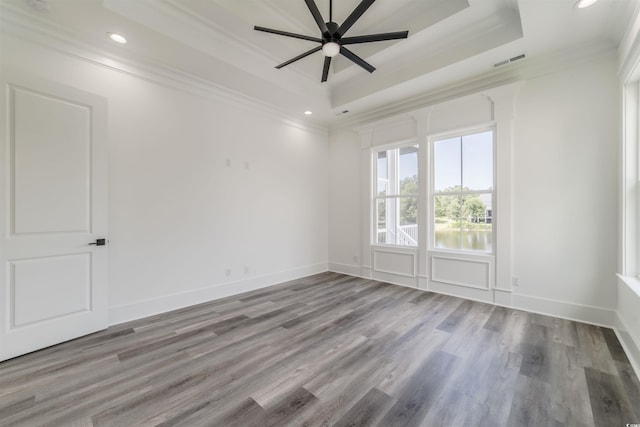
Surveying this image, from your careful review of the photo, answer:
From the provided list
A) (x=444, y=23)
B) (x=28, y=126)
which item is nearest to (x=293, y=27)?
(x=444, y=23)

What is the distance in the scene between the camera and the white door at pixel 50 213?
2.31m

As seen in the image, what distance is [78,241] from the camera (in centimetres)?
265

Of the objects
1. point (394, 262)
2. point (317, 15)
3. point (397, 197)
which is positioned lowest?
point (394, 262)

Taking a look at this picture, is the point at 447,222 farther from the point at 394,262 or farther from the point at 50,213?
the point at 50,213

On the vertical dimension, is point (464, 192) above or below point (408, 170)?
below

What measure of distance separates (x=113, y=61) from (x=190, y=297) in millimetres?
3062

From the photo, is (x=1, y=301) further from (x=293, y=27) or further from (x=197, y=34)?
(x=293, y=27)

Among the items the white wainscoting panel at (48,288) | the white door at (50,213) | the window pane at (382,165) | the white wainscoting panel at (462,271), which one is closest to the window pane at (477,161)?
the white wainscoting panel at (462,271)

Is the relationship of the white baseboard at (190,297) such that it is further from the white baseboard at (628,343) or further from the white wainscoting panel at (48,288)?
the white baseboard at (628,343)

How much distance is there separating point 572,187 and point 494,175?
81cm

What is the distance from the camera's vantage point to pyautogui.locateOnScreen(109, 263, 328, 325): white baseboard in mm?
3014

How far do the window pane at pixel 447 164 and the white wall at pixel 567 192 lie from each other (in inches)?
29.3

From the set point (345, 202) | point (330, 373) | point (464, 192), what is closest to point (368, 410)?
point (330, 373)

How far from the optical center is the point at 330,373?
2074 millimetres
